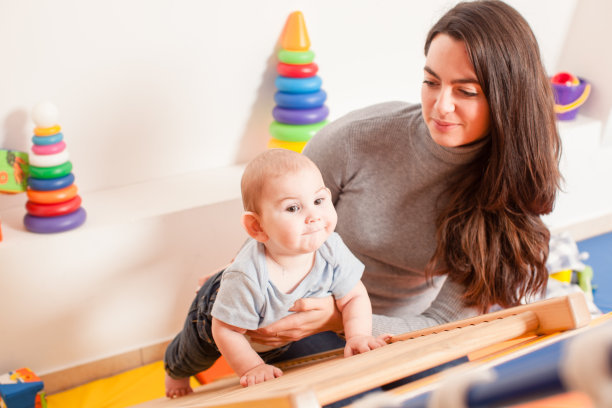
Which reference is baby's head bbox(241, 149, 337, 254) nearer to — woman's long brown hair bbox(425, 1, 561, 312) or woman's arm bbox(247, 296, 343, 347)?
woman's arm bbox(247, 296, 343, 347)

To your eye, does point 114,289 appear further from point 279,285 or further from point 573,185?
point 573,185

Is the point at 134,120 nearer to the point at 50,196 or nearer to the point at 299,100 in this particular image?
the point at 50,196

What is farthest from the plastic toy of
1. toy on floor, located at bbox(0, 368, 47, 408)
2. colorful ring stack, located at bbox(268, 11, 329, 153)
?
colorful ring stack, located at bbox(268, 11, 329, 153)

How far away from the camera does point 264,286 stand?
969 mm

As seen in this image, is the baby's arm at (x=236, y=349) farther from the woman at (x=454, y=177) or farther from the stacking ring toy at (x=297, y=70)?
the stacking ring toy at (x=297, y=70)

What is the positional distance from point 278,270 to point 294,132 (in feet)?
3.06

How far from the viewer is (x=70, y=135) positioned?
1.73 metres

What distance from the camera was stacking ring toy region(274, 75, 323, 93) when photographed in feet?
6.09

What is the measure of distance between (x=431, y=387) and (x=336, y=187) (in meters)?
0.81

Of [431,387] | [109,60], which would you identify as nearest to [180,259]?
[109,60]

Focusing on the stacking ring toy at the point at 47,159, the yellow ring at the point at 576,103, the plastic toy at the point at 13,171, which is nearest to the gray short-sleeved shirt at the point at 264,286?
the stacking ring toy at the point at 47,159

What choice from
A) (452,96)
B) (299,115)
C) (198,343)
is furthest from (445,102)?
(299,115)

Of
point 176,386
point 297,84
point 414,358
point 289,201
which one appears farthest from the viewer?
point 297,84

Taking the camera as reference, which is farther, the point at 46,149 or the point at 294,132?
the point at 294,132
